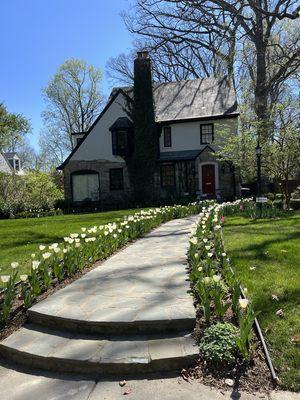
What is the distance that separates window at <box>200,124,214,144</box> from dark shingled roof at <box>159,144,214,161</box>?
36 cm

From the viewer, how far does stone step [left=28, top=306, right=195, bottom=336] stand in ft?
14.5

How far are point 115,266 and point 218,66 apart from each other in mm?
34661

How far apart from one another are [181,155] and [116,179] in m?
4.83

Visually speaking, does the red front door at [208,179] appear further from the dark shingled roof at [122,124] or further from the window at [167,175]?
the dark shingled roof at [122,124]

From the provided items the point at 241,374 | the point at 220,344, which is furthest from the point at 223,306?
the point at 241,374

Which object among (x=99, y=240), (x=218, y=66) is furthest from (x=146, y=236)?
(x=218, y=66)

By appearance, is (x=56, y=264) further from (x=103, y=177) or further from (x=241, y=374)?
(x=103, y=177)

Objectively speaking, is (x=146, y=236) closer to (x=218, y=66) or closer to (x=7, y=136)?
(x=7, y=136)

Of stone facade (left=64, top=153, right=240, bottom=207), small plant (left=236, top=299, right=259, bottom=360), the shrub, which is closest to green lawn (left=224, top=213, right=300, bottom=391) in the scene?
small plant (left=236, top=299, right=259, bottom=360)

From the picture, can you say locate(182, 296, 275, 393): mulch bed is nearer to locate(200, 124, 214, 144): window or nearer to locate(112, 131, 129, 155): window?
locate(200, 124, 214, 144): window

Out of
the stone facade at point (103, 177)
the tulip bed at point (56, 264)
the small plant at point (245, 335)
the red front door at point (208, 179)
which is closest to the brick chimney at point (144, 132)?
the stone facade at point (103, 177)

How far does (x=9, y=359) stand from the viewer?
436 cm

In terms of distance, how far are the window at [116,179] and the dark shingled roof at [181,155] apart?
312 cm

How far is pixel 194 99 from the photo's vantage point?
27578mm
